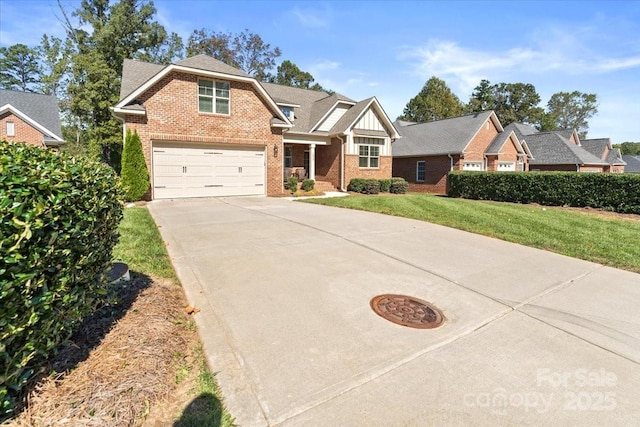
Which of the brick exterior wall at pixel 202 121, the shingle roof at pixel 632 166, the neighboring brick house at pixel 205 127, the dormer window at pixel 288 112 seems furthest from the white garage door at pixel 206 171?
the shingle roof at pixel 632 166

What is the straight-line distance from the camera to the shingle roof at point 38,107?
24.2m

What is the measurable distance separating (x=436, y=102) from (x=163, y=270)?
54049mm

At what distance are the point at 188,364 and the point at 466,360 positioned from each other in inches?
93.8

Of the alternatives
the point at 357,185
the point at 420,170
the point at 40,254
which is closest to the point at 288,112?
the point at 357,185

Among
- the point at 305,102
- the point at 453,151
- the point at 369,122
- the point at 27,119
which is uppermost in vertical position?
the point at 305,102

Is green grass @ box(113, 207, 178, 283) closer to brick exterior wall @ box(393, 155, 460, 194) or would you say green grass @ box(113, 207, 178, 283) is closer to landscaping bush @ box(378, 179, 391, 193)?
landscaping bush @ box(378, 179, 391, 193)

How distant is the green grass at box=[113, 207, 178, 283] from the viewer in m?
4.85

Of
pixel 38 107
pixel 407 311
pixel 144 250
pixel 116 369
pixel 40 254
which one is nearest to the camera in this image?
pixel 40 254

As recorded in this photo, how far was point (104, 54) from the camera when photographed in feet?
88.6

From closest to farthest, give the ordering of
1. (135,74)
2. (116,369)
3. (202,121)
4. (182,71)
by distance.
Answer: (116,369)
(182,71)
(202,121)
(135,74)

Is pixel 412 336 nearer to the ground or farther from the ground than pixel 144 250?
nearer to the ground

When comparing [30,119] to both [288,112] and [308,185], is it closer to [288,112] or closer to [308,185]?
[288,112]

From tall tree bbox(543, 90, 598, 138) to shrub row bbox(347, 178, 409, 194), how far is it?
70919 millimetres

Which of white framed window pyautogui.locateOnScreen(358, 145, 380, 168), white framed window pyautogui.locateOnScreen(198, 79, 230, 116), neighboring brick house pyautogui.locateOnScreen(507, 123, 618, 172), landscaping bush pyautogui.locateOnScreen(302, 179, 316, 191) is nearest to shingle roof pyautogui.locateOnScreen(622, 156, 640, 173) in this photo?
neighboring brick house pyautogui.locateOnScreen(507, 123, 618, 172)
